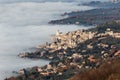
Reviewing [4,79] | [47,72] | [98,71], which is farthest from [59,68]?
[98,71]

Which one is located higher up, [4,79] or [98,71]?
[98,71]

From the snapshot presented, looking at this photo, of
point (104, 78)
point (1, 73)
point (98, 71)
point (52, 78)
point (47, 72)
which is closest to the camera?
point (104, 78)

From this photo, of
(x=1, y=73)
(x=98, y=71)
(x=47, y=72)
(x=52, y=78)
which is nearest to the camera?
(x=98, y=71)

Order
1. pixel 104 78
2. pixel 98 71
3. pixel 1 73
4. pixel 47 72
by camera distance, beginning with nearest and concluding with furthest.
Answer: pixel 104 78
pixel 98 71
pixel 47 72
pixel 1 73

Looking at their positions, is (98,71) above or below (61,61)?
above

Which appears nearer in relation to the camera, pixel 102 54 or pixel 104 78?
pixel 104 78

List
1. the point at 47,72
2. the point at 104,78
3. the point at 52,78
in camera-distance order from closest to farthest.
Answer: the point at 104,78 < the point at 52,78 < the point at 47,72

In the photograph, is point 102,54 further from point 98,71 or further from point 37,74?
point 98,71

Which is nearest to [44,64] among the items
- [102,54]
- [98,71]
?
[102,54]

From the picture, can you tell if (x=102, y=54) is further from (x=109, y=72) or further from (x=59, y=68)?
(x=109, y=72)
